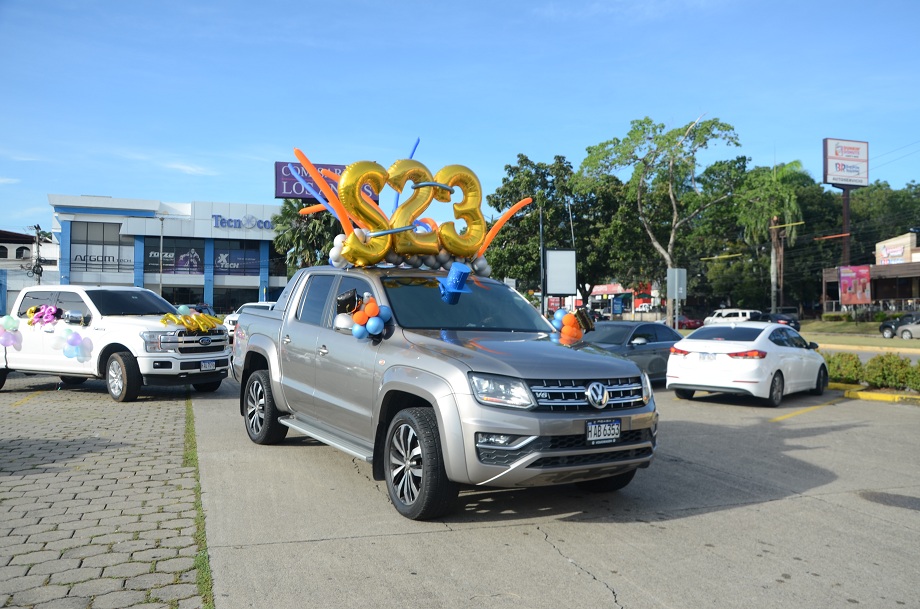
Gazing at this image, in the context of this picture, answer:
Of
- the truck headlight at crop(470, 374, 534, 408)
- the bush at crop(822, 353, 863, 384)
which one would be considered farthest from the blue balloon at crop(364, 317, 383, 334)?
the bush at crop(822, 353, 863, 384)

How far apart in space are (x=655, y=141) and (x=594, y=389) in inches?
1308

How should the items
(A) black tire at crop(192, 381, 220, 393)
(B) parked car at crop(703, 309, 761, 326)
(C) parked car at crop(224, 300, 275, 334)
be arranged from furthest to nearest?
(B) parked car at crop(703, 309, 761, 326) < (A) black tire at crop(192, 381, 220, 393) < (C) parked car at crop(224, 300, 275, 334)

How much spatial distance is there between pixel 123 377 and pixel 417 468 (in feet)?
25.8

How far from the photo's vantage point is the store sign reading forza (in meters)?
55.6

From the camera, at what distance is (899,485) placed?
676 cm

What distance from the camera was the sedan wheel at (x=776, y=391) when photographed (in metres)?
12.0

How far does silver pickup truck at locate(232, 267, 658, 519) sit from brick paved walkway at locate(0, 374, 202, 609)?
149 centimetres

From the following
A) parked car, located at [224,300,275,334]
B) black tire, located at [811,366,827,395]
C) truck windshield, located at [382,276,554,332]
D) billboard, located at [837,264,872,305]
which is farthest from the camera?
billboard, located at [837,264,872,305]

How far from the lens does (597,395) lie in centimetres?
517

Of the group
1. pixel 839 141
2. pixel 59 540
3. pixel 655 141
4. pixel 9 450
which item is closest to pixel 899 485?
pixel 59 540

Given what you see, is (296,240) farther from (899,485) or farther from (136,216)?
(899,485)

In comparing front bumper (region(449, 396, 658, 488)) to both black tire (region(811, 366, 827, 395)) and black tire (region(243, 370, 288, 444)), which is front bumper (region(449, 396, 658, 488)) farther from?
black tire (region(811, 366, 827, 395))

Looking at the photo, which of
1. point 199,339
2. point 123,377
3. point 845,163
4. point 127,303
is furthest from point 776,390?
point 845,163

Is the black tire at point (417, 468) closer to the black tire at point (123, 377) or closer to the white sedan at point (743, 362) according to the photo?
the black tire at point (123, 377)
